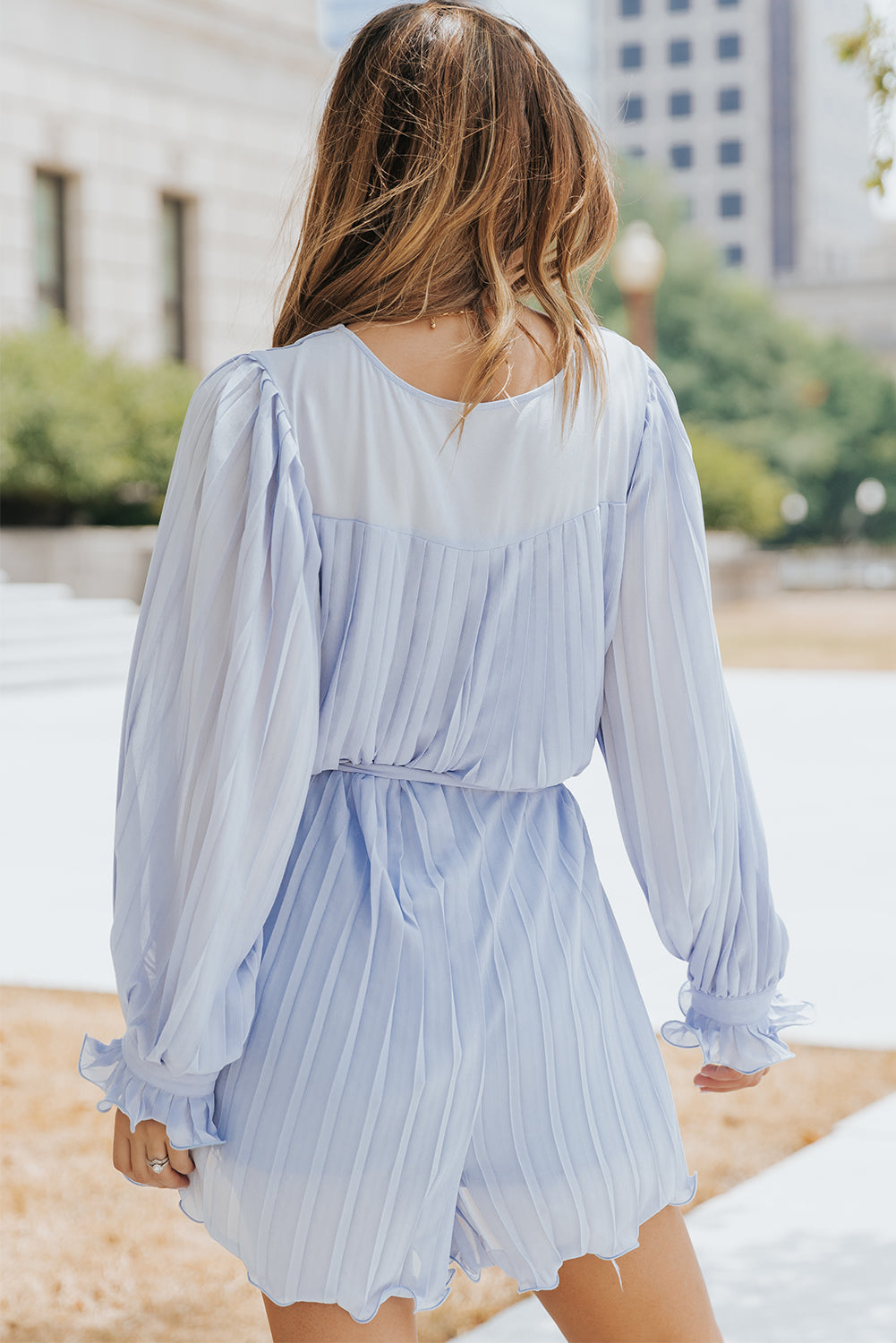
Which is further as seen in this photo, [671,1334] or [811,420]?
[811,420]

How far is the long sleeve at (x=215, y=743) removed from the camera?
152cm

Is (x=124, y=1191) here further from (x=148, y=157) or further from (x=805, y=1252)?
(x=148, y=157)

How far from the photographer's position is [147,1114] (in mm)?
1548

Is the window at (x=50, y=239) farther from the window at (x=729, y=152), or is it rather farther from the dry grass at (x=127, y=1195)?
the window at (x=729, y=152)

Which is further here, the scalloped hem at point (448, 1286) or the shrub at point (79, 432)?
the shrub at point (79, 432)

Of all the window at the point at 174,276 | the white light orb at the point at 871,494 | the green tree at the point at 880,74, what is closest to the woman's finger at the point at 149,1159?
the green tree at the point at 880,74

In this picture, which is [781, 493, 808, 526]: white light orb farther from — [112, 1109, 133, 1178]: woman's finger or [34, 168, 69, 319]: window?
[112, 1109, 133, 1178]: woman's finger

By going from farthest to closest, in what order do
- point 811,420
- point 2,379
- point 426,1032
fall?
point 811,420
point 2,379
point 426,1032

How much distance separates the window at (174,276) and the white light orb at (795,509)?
3247cm

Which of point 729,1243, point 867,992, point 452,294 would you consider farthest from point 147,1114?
point 867,992

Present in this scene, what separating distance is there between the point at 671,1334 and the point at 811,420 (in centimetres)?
5858

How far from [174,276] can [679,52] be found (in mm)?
103498

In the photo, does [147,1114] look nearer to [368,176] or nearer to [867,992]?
[368,176]

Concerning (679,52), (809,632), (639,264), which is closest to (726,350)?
(639,264)
